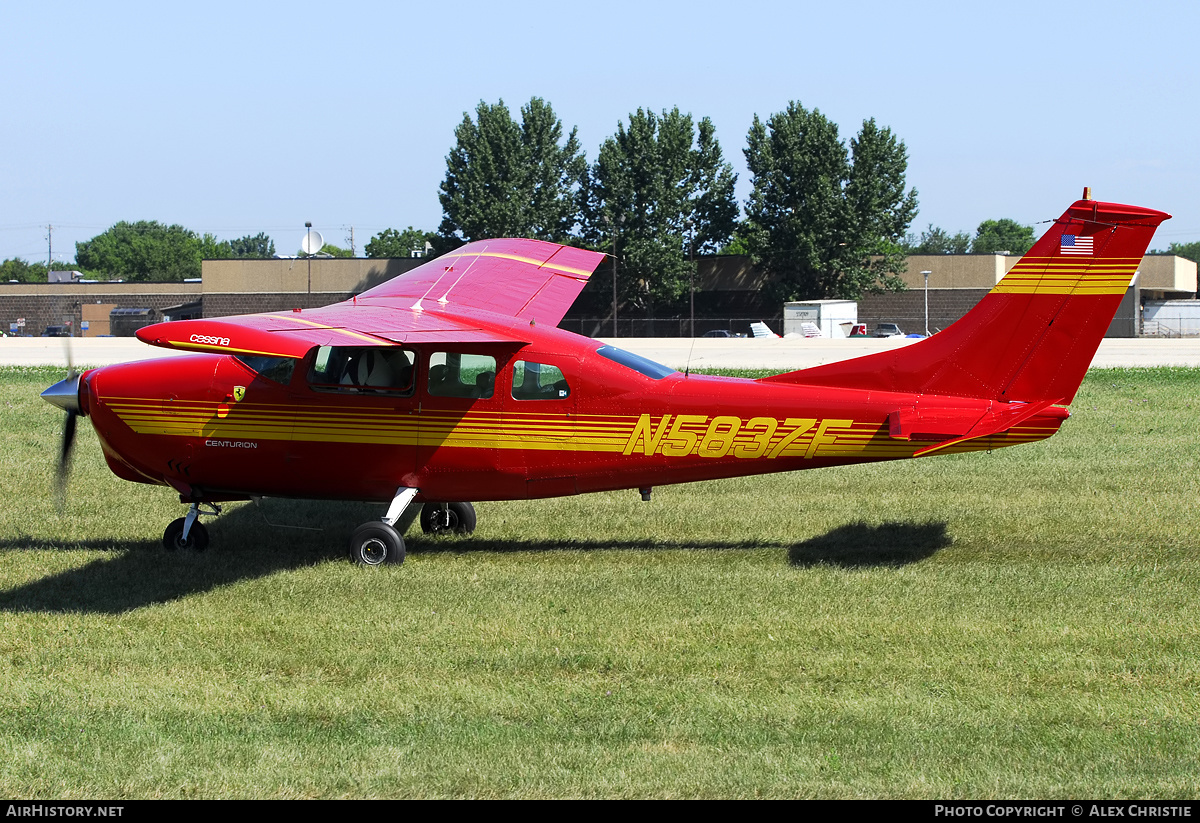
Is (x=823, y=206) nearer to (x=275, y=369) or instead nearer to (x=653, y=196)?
(x=653, y=196)

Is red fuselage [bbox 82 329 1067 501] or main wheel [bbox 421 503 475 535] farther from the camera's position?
main wheel [bbox 421 503 475 535]

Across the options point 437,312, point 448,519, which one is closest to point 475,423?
point 437,312

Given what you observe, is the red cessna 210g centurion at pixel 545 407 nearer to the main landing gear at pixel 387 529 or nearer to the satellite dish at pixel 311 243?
the main landing gear at pixel 387 529

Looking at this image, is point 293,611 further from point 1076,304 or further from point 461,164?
point 461,164

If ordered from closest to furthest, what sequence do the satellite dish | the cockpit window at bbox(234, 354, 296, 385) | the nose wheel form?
the cockpit window at bbox(234, 354, 296, 385) → the nose wheel → the satellite dish

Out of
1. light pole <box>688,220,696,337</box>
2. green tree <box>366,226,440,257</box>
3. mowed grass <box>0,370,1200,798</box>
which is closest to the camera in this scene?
mowed grass <box>0,370,1200,798</box>

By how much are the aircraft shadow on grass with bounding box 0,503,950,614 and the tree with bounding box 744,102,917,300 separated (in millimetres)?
56190

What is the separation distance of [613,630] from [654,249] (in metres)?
60.0

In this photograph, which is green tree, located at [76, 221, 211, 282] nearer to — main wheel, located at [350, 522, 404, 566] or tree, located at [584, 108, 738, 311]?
tree, located at [584, 108, 738, 311]

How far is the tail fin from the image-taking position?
28.9ft

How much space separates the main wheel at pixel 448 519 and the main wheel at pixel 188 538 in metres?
2.21

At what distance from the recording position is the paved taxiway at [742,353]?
32500 millimetres

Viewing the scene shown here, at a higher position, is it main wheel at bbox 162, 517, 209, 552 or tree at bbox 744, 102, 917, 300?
tree at bbox 744, 102, 917, 300

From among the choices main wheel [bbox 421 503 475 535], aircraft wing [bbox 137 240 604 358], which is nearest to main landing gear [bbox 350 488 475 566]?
main wheel [bbox 421 503 475 535]
